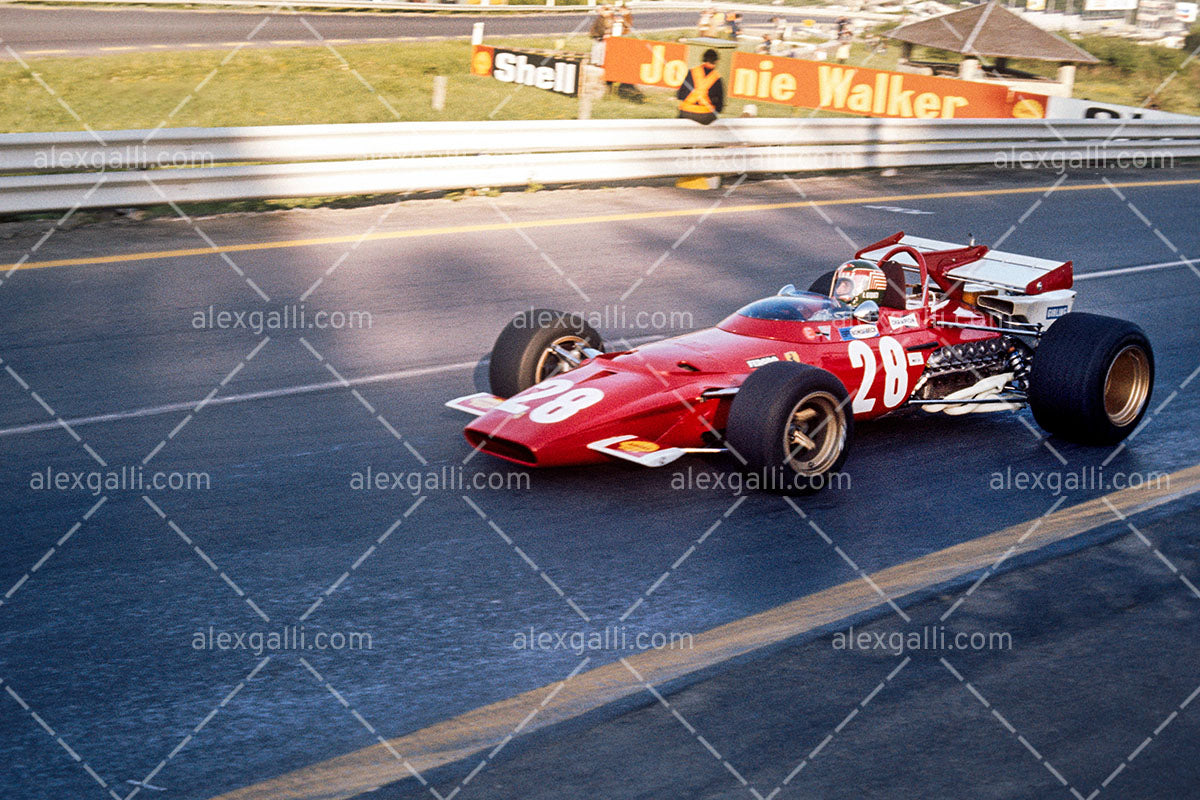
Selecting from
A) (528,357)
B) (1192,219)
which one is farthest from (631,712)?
(1192,219)

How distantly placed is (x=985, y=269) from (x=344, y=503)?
459cm

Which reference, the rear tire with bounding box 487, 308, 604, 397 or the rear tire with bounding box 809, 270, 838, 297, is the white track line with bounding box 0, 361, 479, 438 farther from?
the rear tire with bounding box 809, 270, 838, 297

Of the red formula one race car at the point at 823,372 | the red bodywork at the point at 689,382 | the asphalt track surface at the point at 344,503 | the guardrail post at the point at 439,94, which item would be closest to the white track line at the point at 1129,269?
the asphalt track surface at the point at 344,503

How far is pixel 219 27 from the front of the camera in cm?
2775

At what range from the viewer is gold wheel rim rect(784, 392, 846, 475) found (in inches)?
254

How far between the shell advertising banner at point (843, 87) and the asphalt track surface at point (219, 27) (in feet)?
21.9

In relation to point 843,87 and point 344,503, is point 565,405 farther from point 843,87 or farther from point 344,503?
point 843,87

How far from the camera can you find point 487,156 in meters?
14.0

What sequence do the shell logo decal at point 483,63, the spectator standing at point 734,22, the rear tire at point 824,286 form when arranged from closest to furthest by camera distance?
the rear tire at point 824,286, the shell logo decal at point 483,63, the spectator standing at point 734,22

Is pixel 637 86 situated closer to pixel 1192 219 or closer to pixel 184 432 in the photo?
pixel 1192 219

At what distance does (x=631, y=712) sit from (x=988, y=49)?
90.8 ft

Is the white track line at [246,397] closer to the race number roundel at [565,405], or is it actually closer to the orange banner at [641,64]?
the race number roundel at [565,405]

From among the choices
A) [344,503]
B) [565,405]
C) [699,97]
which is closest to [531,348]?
[565,405]

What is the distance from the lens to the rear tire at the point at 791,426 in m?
6.18
